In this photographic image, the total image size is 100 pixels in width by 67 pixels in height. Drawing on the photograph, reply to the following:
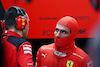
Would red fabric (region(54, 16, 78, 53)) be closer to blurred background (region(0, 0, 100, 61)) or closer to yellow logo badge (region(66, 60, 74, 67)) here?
yellow logo badge (region(66, 60, 74, 67))

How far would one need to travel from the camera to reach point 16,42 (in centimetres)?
163

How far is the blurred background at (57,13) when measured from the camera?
2.60 metres

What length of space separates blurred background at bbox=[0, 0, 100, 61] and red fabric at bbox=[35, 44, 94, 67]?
2.32 feet

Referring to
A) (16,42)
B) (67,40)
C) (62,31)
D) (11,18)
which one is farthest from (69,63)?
(11,18)

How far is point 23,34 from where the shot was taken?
1.93m

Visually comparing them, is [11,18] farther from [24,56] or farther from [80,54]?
[80,54]

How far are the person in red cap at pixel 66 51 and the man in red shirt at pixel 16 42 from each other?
423mm

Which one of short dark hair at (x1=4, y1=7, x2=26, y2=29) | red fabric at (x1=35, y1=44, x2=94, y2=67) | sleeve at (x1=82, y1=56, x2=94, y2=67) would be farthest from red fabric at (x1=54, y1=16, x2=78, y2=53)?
short dark hair at (x1=4, y1=7, x2=26, y2=29)

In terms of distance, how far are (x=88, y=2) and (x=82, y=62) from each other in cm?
133

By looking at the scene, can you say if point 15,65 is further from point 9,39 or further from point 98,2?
point 98,2

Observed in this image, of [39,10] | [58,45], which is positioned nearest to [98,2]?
[39,10]

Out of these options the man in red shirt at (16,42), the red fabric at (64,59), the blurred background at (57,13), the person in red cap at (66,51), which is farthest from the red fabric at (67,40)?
the blurred background at (57,13)

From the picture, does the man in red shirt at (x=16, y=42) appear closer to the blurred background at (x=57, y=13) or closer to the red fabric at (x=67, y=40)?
the red fabric at (x=67, y=40)

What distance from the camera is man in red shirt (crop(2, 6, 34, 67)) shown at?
1.57m
